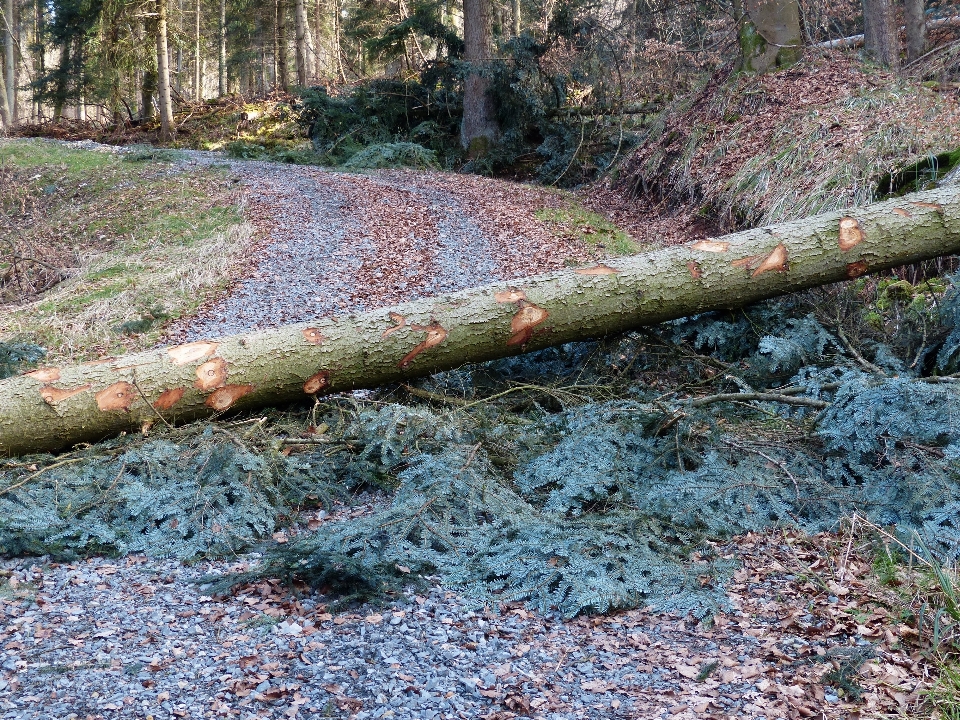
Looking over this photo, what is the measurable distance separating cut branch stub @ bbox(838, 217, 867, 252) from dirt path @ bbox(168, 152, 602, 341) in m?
4.34

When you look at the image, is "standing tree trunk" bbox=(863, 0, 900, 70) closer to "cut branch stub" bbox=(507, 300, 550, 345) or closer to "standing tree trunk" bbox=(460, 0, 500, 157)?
"standing tree trunk" bbox=(460, 0, 500, 157)

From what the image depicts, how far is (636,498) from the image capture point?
4.18 metres

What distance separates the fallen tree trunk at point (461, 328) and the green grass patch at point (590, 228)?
4.69 metres

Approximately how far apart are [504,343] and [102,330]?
4.73 meters

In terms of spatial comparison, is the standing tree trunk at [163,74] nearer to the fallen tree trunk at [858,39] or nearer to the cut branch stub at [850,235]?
the fallen tree trunk at [858,39]

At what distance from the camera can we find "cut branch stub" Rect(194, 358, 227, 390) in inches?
198

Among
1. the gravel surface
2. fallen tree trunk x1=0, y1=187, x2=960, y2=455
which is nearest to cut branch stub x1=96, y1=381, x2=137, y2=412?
fallen tree trunk x1=0, y1=187, x2=960, y2=455

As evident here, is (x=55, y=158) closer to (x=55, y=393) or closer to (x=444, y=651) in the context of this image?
(x=55, y=393)

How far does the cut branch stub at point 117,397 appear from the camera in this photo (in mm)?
4844

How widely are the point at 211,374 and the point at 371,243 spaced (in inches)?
236

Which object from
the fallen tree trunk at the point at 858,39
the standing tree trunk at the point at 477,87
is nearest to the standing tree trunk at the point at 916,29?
the fallen tree trunk at the point at 858,39

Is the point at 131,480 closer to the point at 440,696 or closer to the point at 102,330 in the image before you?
the point at 440,696

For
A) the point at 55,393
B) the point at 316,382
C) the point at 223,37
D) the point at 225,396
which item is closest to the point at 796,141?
the point at 316,382

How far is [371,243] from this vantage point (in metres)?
10.8
